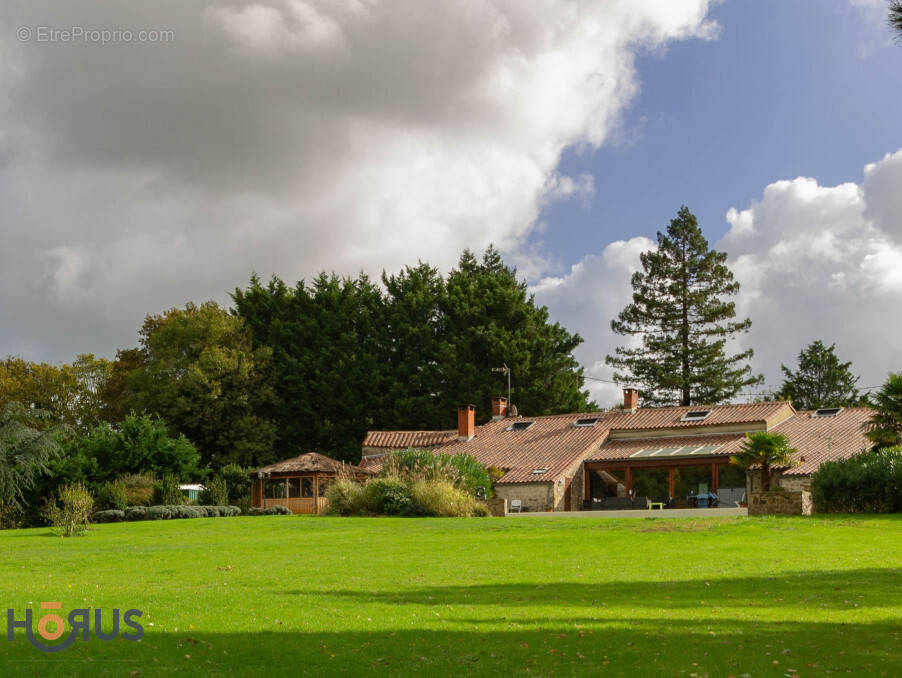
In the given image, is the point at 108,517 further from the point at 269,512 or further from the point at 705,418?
the point at 705,418

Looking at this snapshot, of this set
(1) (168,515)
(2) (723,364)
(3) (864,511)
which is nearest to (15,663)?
(3) (864,511)

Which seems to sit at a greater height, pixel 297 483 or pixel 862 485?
pixel 862 485

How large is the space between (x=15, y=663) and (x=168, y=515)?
27317 mm

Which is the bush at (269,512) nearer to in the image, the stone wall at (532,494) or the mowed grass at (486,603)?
the stone wall at (532,494)

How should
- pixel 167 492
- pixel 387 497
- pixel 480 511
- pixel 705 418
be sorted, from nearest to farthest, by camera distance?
pixel 387 497
pixel 480 511
pixel 167 492
pixel 705 418

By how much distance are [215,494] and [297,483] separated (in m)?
3.74

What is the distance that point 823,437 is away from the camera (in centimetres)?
3738

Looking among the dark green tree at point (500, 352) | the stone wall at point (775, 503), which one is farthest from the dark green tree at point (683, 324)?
the stone wall at point (775, 503)

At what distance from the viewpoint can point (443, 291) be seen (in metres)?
55.1

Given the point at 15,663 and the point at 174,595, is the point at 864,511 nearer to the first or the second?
the point at 174,595

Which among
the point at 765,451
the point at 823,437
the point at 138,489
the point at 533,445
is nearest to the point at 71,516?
the point at 138,489

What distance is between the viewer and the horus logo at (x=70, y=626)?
8070mm

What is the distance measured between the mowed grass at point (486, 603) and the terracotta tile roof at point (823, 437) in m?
15.1

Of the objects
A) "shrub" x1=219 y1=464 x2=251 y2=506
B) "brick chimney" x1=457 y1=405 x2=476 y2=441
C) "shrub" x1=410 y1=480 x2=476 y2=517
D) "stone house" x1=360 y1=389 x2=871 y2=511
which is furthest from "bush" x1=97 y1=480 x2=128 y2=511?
"brick chimney" x1=457 y1=405 x2=476 y2=441
